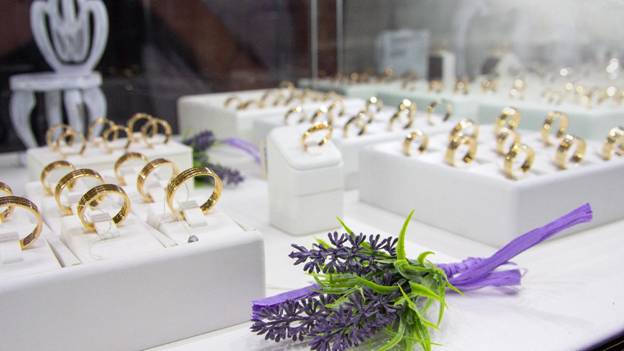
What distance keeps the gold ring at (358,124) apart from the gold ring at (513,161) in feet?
1.80

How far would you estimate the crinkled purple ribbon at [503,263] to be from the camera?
1.00 m

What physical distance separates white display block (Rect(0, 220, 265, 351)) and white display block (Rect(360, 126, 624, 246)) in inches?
22.7

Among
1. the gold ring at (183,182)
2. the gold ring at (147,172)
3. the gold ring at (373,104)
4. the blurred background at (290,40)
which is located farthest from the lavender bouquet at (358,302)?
the blurred background at (290,40)

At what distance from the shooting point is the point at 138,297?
34.9 inches

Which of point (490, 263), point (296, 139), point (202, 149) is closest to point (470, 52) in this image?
point (202, 149)

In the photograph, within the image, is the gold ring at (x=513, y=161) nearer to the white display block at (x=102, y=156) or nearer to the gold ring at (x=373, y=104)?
the gold ring at (x=373, y=104)

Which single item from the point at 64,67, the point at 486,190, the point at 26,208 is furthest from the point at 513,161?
the point at 64,67

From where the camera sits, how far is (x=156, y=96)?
2541 millimetres

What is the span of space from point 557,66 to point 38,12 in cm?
189

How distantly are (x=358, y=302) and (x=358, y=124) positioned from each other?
113cm

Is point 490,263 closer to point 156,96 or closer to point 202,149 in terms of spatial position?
point 202,149

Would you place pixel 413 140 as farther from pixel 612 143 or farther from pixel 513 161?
pixel 612 143

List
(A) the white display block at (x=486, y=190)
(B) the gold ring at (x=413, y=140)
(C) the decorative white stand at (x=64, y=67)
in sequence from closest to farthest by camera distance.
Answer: (A) the white display block at (x=486, y=190) < (B) the gold ring at (x=413, y=140) < (C) the decorative white stand at (x=64, y=67)

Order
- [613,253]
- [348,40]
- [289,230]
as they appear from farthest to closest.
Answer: [348,40], [289,230], [613,253]
